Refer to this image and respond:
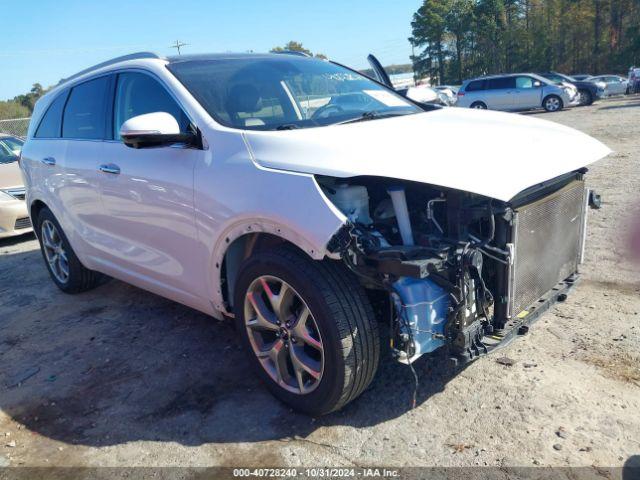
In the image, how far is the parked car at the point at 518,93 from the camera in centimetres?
2378

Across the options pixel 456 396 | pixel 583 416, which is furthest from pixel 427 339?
pixel 583 416

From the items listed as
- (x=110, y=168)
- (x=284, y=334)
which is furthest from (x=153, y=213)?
(x=284, y=334)

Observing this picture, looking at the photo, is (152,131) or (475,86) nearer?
(152,131)

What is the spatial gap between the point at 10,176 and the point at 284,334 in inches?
276

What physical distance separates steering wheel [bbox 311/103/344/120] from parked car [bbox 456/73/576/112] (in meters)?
22.3

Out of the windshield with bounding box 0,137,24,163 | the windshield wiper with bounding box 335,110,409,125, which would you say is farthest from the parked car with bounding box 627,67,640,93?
the windshield wiper with bounding box 335,110,409,125

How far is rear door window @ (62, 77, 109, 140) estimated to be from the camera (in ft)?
13.7

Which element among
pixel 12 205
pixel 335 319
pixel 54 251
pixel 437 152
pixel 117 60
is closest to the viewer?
pixel 335 319

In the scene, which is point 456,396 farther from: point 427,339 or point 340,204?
point 340,204

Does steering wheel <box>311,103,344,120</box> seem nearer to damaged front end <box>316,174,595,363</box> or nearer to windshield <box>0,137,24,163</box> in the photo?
damaged front end <box>316,174,595,363</box>

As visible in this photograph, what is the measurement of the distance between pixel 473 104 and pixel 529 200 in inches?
944

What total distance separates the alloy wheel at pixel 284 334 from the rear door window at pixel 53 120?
2925 mm

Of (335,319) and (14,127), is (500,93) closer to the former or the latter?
(14,127)

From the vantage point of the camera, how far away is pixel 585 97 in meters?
26.0
